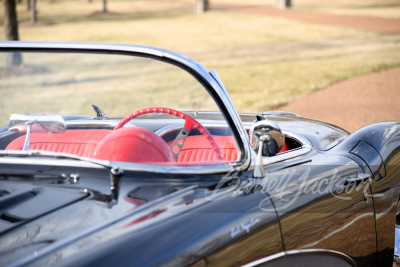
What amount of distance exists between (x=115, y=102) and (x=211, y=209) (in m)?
6.99

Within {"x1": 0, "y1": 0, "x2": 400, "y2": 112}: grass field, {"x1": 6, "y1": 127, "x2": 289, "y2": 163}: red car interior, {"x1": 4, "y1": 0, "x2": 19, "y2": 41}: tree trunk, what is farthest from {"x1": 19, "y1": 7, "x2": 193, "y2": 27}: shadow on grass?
{"x1": 6, "y1": 127, "x2": 289, "y2": 163}: red car interior

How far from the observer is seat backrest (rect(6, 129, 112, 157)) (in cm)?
215

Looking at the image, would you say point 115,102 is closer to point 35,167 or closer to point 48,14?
point 35,167

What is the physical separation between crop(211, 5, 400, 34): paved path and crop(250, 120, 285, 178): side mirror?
18739mm

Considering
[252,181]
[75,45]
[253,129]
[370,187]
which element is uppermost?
[75,45]

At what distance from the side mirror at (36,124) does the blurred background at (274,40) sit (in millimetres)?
5606

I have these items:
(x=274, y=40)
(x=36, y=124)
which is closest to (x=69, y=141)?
(x=36, y=124)

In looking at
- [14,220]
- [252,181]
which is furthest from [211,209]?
[14,220]

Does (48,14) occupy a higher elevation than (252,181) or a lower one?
lower

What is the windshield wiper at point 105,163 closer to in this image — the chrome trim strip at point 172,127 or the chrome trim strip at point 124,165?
the chrome trim strip at point 124,165

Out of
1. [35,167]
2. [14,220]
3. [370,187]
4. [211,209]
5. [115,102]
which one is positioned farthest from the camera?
[115,102]

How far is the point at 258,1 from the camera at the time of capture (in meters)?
35.5

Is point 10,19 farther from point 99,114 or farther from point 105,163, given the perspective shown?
point 105,163

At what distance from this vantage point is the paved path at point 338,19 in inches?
787
